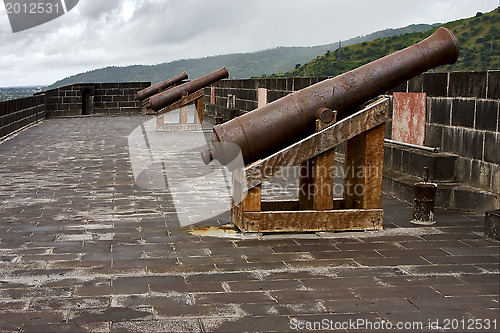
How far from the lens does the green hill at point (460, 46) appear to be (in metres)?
50.6

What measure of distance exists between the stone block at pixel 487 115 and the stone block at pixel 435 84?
0.75m

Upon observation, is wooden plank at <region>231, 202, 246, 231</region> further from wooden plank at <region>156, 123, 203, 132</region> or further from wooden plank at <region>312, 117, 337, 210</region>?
wooden plank at <region>156, 123, 203, 132</region>

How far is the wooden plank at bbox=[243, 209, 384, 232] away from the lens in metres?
6.25

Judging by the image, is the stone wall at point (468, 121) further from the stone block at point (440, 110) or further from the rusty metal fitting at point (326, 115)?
the rusty metal fitting at point (326, 115)

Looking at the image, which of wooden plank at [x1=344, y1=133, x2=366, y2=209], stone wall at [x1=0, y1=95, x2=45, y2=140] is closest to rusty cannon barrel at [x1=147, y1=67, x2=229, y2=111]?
stone wall at [x1=0, y1=95, x2=45, y2=140]

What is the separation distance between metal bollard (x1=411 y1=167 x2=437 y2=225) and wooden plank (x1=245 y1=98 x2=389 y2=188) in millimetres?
808

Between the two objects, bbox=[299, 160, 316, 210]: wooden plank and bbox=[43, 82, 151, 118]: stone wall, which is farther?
bbox=[43, 82, 151, 118]: stone wall

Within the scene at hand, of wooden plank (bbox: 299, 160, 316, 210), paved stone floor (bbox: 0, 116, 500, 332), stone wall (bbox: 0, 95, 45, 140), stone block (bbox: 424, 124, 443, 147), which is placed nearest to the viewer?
paved stone floor (bbox: 0, 116, 500, 332)

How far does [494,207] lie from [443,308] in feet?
10.4

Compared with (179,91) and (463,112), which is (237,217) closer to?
(463,112)

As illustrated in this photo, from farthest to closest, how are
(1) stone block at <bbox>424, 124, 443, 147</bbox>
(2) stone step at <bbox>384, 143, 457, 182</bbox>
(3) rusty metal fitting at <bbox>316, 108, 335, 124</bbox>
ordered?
(1) stone block at <bbox>424, 124, 443, 147</bbox>
(2) stone step at <bbox>384, 143, 457, 182</bbox>
(3) rusty metal fitting at <bbox>316, 108, 335, 124</bbox>

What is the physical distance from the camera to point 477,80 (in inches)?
295

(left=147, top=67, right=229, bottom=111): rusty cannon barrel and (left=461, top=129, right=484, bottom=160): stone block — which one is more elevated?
(left=147, top=67, right=229, bottom=111): rusty cannon barrel

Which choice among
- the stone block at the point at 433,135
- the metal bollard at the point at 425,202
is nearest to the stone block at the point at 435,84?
the stone block at the point at 433,135
